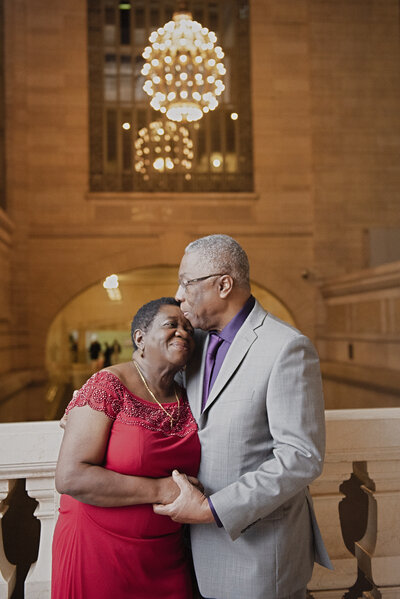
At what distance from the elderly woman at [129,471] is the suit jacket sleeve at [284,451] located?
202 mm

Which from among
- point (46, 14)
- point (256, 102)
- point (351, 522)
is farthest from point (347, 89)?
point (351, 522)

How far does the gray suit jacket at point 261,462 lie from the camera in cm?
150

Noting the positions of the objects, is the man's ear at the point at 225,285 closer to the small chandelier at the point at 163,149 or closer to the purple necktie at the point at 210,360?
the purple necktie at the point at 210,360

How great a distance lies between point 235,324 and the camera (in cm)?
178

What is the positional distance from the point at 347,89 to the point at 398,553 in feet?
38.6

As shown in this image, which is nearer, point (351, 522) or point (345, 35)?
point (351, 522)

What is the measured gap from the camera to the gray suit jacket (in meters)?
1.50

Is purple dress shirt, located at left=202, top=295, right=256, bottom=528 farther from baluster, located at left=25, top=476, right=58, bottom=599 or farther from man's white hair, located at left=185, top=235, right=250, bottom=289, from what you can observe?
baluster, located at left=25, top=476, right=58, bottom=599

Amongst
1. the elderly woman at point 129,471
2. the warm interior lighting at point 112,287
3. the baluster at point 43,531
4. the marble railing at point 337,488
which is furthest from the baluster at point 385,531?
the warm interior lighting at point 112,287

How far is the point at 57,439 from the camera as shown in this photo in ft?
6.39

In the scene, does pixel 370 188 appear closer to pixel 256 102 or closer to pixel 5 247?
pixel 256 102

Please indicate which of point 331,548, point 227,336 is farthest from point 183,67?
point 331,548

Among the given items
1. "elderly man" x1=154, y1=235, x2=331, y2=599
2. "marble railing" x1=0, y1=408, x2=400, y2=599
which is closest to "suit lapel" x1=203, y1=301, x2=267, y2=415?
"elderly man" x1=154, y1=235, x2=331, y2=599

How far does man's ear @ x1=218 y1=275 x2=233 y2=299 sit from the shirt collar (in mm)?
90
